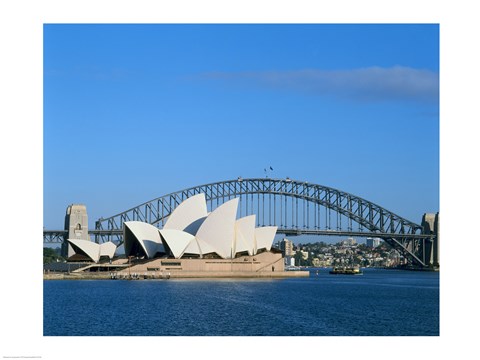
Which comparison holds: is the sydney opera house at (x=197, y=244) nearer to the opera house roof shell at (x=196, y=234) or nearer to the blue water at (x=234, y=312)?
the opera house roof shell at (x=196, y=234)

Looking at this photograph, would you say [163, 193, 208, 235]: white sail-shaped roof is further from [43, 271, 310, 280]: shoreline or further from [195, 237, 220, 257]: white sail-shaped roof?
[43, 271, 310, 280]: shoreline

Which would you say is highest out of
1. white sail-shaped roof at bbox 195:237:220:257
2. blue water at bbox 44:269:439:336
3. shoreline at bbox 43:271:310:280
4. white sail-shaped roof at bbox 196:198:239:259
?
white sail-shaped roof at bbox 196:198:239:259

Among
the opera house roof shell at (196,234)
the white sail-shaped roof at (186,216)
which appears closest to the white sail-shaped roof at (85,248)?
the opera house roof shell at (196,234)

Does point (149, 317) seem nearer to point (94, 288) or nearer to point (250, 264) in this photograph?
point (94, 288)

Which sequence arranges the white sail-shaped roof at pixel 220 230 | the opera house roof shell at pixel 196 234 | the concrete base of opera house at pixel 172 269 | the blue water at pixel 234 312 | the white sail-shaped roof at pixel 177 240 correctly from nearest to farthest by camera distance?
the blue water at pixel 234 312 < the concrete base of opera house at pixel 172 269 < the white sail-shaped roof at pixel 220 230 < the white sail-shaped roof at pixel 177 240 < the opera house roof shell at pixel 196 234

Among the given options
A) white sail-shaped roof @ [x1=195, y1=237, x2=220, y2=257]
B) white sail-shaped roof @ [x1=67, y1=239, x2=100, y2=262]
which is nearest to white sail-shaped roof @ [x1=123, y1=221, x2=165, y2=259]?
white sail-shaped roof @ [x1=195, y1=237, x2=220, y2=257]

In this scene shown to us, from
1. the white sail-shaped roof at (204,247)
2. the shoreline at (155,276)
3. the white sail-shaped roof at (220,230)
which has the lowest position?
the shoreline at (155,276)
